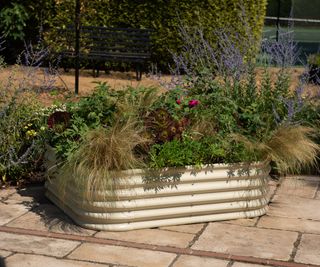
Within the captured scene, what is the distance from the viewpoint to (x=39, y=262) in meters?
4.57

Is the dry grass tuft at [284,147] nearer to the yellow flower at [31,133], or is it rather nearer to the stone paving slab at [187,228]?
the stone paving slab at [187,228]

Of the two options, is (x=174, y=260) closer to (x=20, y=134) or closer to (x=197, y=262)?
(x=197, y=262)

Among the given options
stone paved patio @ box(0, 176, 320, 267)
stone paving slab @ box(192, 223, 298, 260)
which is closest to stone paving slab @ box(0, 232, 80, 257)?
stone paved patio @ box(0, 176, 320, 267)

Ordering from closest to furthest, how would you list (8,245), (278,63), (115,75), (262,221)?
(8,245)
(262,221)
(278,63)
(115,75)

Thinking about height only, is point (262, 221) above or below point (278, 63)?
below

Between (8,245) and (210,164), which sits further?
(210,164)

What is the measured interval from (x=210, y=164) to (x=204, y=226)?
477mm

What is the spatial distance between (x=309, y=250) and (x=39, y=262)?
1.87 meters

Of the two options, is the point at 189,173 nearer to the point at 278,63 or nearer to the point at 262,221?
the point at 262,221

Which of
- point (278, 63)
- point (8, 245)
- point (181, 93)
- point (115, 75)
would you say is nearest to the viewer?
point (8, 245)

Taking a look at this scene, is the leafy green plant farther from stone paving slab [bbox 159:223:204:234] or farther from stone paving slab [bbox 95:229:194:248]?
stone paving slab [bbox 95:229:194:248]

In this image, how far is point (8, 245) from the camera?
4.86 m

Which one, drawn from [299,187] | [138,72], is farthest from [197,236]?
[138,72]

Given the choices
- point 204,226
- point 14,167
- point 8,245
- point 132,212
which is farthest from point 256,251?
→ point 14,167
